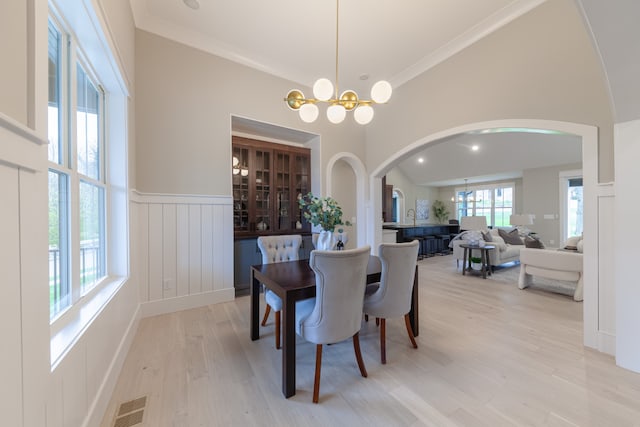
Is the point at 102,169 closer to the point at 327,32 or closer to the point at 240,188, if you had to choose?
the point at 240,188

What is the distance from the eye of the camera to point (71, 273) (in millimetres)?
1462

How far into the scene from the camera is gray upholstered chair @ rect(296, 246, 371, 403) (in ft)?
5.23

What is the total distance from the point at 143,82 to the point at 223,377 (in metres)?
3.21

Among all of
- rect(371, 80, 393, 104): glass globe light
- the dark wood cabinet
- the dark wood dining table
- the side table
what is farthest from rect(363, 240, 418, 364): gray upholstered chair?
the side table

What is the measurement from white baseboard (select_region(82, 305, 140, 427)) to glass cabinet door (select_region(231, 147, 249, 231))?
6.06 feet

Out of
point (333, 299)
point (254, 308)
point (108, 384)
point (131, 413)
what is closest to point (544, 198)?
point (333, 299)

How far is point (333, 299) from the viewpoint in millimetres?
1651

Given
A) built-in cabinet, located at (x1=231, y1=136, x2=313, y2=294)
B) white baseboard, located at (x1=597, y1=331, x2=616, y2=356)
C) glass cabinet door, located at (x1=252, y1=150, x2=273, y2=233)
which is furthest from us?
glass cabinet door, located at (x1=252, y1=150, x2=273, y2=233)

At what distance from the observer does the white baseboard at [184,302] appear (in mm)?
2887

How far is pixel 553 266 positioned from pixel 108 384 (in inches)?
204

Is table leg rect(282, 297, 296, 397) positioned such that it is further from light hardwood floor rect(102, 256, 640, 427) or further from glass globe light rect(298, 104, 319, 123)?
glass globe light rect(298, 104, 319, 123)

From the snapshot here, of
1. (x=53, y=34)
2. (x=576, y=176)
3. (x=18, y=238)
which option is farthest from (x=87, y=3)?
(x=576, y=176)

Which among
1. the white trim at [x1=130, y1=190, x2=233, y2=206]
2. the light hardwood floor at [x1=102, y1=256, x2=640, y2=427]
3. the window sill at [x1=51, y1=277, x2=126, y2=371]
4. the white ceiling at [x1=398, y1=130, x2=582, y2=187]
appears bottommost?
the light hardwood floor at [x1=102, y1=256, x2=640, y2=427]

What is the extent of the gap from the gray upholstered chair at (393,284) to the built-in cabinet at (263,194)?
7.45 feet
